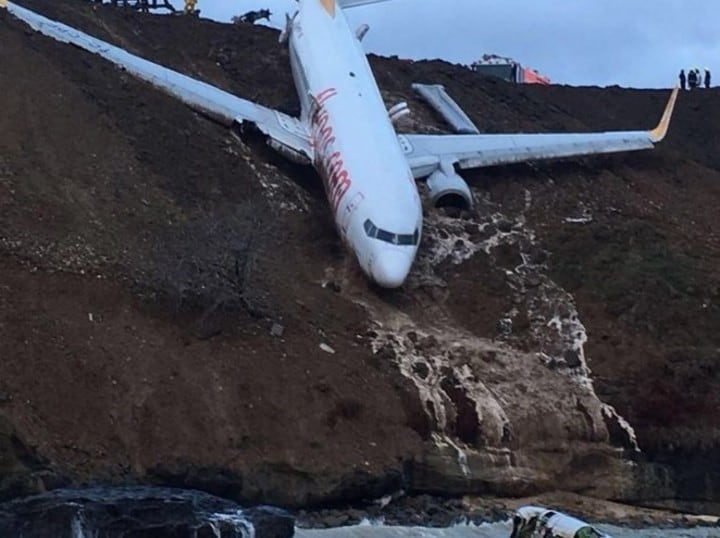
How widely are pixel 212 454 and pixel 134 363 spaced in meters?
2.73

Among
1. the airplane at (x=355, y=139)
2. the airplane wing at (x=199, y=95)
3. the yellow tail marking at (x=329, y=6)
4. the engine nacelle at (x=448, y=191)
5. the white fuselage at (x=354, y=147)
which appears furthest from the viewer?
the yellow tail marking at (x=329, y=6)

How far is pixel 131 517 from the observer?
27047 millimetres

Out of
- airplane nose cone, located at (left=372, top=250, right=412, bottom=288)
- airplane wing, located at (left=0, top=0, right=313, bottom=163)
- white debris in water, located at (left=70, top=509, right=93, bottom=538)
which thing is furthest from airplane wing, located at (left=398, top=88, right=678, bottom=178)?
white debris in water, located at (left=70, top=509, right=93, bottom=538)

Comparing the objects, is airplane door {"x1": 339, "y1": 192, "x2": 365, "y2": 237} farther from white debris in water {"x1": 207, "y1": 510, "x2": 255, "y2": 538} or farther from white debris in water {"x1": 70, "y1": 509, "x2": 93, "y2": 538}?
white debris in water {"x1": 70, "y1": 509, "x2": 93, "y2": 538}

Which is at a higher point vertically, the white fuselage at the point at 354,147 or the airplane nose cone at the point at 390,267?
the white fuselage at the point at 354,147

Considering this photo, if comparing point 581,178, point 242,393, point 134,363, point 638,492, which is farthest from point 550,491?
point 581,178

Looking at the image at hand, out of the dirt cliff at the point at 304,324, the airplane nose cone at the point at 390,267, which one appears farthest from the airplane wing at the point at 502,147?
the airplane nose cone at the point at 390,267

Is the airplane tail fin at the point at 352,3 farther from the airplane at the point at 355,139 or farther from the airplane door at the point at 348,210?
the airplane door at the point at 348,210

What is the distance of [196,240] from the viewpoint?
37.9 meters

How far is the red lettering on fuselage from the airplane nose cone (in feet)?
8.25

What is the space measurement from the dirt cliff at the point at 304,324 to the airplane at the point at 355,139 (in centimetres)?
81

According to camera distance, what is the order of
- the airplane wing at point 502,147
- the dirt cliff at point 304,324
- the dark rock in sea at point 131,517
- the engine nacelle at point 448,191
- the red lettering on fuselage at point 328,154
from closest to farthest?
the dark rock in sea at point 131,517 → the dirt cliff at point 304,324 → the red lettering on fuselage at point 328,154 → the engine nacelle at point 448,191 → the airplane wing at point 502,147

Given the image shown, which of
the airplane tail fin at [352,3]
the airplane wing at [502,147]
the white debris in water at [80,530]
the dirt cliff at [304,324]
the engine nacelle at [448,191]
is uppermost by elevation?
the airplane tail fin at [352,3]

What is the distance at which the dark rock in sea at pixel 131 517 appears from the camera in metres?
26.8
